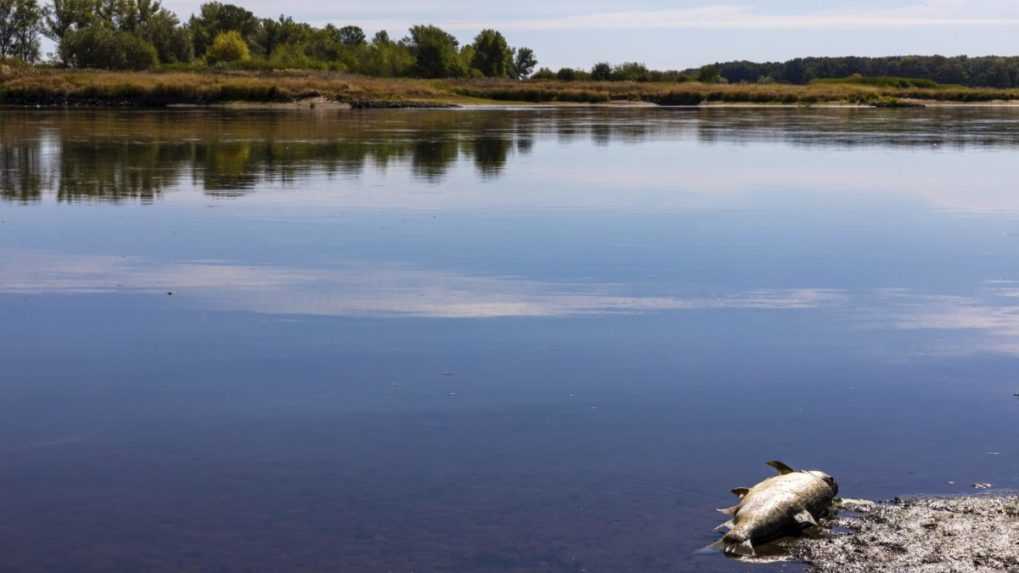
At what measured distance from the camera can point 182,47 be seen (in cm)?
14875

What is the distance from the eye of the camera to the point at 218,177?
29.6 m

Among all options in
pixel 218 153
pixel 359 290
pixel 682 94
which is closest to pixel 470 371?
pixel 359 290

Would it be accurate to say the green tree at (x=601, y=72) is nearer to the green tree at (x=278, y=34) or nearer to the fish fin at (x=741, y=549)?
the green tree at (x=278, y=34)

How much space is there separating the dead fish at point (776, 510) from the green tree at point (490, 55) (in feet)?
458

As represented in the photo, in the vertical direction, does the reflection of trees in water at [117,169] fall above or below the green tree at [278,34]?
below

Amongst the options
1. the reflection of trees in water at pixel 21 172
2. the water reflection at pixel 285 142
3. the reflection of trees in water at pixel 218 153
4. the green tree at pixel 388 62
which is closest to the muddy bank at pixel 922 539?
the water reflection at pixel 285 142

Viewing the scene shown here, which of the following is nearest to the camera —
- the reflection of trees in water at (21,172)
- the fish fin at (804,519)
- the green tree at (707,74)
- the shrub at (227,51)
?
the fish fin at (804,519)

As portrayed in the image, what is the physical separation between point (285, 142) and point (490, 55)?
10556 centimetres

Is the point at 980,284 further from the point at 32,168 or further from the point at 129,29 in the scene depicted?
the point at 129,29

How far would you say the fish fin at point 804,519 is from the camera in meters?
7.77

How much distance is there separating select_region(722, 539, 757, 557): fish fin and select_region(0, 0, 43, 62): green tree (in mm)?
145914

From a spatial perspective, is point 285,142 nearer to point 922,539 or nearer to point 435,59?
point 922,539

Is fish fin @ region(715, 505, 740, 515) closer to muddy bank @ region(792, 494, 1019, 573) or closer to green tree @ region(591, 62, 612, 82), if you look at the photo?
muddy bank @ region(792, 494, 1019, 573)

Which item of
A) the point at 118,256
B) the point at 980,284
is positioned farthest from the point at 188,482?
the point at 980,284
